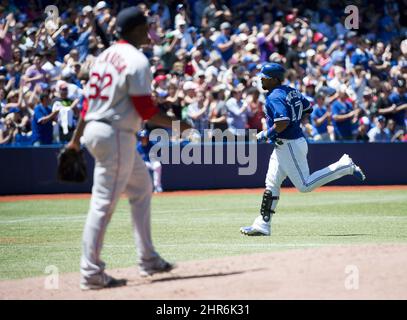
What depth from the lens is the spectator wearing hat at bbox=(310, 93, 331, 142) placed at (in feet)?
69.6

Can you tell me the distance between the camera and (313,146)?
21.4 metres

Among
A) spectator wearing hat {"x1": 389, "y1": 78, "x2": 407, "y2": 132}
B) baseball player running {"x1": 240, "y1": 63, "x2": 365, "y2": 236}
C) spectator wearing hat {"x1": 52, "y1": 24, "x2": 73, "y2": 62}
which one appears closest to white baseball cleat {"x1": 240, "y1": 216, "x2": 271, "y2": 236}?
baseball player running {"x1": 240, "y1": 63, "x2": 365, "y2": 236}

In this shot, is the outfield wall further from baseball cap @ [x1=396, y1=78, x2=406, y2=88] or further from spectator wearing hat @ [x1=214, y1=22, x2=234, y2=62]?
spectator wearing hat @ [x1=214, y1=22, x2=234, y2=62]

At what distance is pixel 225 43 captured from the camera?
77.8 ft

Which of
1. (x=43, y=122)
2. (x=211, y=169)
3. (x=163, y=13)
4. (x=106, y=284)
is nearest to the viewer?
(x=106, y=284)

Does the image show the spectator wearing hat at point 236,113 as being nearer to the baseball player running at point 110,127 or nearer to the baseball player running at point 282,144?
the baseball player running at point 282,144

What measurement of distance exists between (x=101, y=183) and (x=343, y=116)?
14.4 metres

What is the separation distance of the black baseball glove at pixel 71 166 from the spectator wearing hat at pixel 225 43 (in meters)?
15.7

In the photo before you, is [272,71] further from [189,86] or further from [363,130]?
[363,130]

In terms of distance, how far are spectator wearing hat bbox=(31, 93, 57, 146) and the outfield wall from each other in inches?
9.0

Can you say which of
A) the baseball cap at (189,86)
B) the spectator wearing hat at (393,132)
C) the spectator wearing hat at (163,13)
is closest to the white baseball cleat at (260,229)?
the baseball cap at (189,86)

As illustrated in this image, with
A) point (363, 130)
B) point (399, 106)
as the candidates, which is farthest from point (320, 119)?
point (399, 106)

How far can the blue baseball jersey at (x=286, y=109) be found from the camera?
38.6 ft
